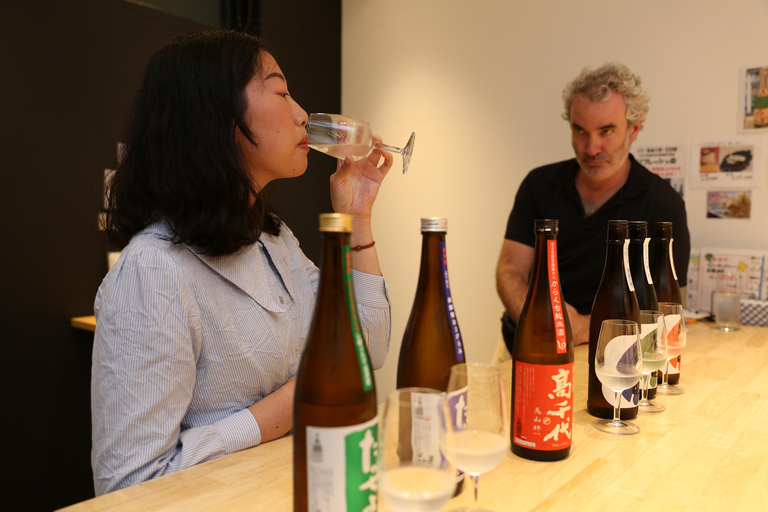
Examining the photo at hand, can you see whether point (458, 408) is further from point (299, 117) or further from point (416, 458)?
point (299, 117)

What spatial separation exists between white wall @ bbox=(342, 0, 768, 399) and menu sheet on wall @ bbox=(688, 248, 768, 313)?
0.33ft

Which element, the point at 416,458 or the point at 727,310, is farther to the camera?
the point at 727,310

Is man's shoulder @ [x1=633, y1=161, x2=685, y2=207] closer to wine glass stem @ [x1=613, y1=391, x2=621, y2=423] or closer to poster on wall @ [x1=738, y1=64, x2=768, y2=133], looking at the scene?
poster on wall @ [x1=738, y1=64, x2=768, y2=133]

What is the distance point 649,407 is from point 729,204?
1.72 m

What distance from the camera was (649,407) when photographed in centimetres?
114

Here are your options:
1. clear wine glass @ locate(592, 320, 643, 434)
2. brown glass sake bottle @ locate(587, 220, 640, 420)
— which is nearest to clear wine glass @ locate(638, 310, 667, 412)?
brown glass sake bottle @ locate(587, 220, 640, 420)

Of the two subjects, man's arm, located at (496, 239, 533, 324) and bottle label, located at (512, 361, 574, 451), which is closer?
bottle label, located at (512, 361, 574, 451)

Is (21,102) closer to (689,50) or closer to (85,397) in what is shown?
(85,397)

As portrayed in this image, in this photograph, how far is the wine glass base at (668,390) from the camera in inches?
49.4

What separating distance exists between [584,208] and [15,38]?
243cm

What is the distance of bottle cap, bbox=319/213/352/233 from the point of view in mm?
517

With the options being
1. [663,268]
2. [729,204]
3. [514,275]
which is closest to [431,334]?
[663,268]

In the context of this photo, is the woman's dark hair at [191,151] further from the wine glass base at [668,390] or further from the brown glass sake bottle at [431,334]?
the wine glass base at [668,390]

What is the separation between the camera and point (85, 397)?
8.48ft
